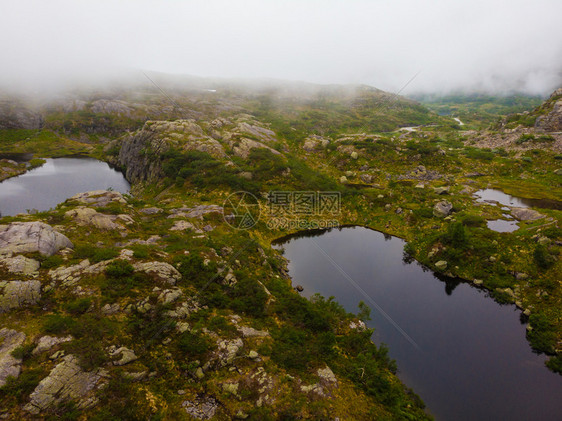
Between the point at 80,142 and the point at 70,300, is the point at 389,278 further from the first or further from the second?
the point at 80,142

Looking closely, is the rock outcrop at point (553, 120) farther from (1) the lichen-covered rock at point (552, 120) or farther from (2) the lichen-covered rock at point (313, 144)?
(2) the lichen-covered rock at point (313, 144)

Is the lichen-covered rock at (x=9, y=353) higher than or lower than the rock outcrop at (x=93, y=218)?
lower

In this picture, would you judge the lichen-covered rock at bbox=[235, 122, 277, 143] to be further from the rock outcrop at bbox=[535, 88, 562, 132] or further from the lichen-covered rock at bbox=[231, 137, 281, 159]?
the rock outcrop at bbox=[535, 88, 562, 132]

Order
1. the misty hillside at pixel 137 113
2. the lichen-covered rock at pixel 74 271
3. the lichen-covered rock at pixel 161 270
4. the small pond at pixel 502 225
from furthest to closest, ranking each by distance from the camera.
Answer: the misty hillside at pixel 137 113 → the small pond at pixel 502 225 → the lichen-covered rock at pixel 161 270 → the lichen-covered rock at pixel 74 271

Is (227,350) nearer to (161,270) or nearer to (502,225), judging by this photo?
(161,270)

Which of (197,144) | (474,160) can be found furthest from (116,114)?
A: (474,160)

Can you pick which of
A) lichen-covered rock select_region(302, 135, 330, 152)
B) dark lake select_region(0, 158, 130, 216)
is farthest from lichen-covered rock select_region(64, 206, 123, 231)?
lichen-covered rock select_region(302, 135, 330, 152)

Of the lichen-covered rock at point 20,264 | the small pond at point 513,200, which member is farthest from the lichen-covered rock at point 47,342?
the small pond at point 513,200
